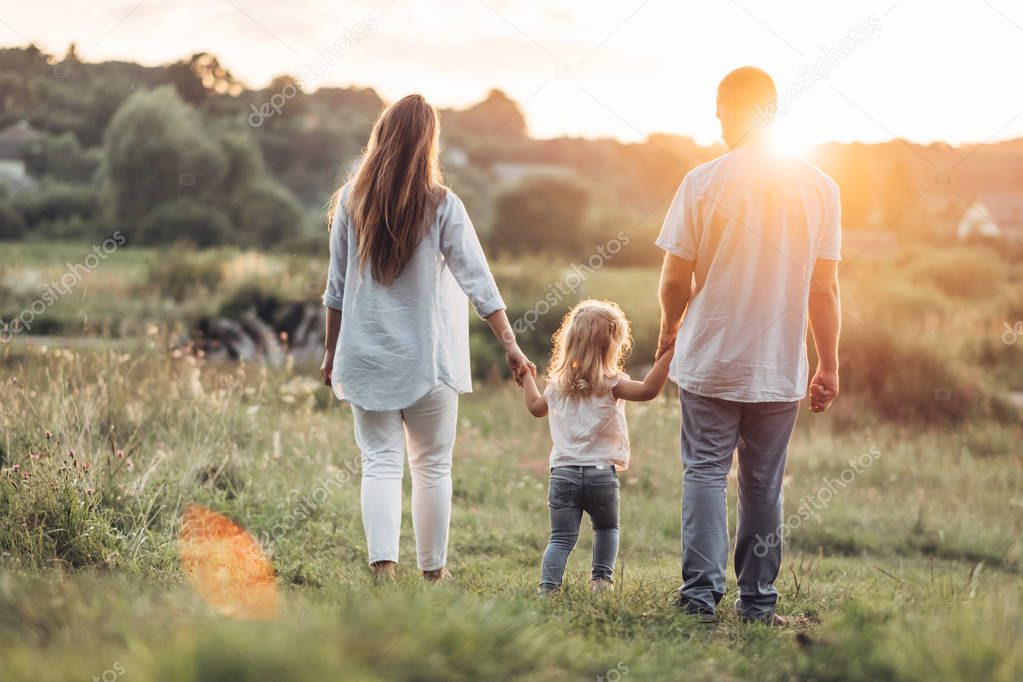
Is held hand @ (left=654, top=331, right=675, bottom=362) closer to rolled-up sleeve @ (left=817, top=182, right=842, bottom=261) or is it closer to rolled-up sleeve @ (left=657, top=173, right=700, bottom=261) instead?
rolled-up sleeve @ (left=657, top=173, right=700, bottom=261)

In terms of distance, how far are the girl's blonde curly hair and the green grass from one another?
2.57 ft

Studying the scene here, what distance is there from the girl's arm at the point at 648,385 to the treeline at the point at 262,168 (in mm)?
16452

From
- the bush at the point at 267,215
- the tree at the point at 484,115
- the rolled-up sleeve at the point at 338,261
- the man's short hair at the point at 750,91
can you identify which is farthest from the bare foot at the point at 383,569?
the tree at the point at 484,115

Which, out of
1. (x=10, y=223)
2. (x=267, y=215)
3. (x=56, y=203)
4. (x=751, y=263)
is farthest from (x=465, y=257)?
(x=267, y=215)

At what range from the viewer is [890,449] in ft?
28.6

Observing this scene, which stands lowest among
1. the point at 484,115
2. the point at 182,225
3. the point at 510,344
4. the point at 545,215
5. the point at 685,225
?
the point at 510,344

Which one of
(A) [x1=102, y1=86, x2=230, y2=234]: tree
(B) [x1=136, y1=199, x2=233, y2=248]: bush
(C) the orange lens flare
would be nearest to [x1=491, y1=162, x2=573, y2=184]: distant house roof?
(A) [x1=102, y1=86, x2=230, y2=234]: tree

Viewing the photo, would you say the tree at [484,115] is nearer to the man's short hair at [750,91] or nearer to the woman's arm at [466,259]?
the woman's arm at [466,259]

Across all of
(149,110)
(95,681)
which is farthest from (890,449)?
(149,110)

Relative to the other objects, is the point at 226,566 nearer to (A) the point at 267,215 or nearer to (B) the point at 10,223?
(B) the point at 10,223

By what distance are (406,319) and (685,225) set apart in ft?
3.78

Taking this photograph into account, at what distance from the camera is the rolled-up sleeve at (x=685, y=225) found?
365 cm

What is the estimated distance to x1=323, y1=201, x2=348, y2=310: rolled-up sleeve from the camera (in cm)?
401

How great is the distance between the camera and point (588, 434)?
153 inches
